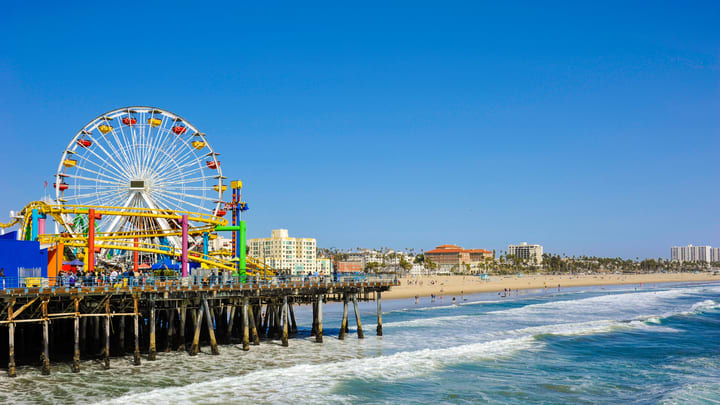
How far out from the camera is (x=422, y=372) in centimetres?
2916

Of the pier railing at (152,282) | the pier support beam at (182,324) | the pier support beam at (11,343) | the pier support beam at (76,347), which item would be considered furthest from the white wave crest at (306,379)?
the pier support beam at (182,324)

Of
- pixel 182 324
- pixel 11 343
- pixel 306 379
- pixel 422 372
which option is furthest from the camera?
pixel 182 324

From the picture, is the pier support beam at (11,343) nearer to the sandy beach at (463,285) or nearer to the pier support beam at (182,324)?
the pier support beam at (182,324)

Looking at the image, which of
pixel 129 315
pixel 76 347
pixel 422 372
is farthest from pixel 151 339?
pixel 422 372

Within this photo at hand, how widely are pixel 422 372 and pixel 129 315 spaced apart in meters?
13.7

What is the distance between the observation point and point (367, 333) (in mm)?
40750

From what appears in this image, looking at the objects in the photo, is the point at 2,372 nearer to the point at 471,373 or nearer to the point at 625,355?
the point at 471,373

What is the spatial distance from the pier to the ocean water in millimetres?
1143

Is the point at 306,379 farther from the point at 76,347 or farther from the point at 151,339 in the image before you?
the point at 76,347

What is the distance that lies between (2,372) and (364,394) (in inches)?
580

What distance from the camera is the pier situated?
25.9m

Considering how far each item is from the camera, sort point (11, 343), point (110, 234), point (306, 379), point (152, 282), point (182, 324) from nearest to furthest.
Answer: point (11, 343) < point (306, 379) < point (182, 324) < point (152, 282) < point (110, 234)

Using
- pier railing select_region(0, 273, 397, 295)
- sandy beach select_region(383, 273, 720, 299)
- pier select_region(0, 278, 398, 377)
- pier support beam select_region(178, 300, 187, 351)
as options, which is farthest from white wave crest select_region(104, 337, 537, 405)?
sandy beach select_region(383, 273, 720, 299)

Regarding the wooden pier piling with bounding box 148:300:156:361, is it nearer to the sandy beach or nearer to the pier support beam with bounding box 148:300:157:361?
the pier support beam with bounding box 148:300:157:361
